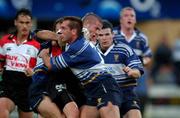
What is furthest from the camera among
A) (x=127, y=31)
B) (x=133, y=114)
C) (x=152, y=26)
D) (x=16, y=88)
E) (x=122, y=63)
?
(x=152, y=26)

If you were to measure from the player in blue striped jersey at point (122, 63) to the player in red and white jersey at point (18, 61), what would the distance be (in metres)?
1.19

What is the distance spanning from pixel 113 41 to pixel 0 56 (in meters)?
1.75

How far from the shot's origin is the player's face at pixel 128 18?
13.9 m

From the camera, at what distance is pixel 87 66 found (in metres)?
11.4

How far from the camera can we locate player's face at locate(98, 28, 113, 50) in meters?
12.1

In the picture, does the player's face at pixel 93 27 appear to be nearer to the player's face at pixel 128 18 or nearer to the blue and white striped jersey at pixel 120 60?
the blue and white striped jersey at pixel 120 60

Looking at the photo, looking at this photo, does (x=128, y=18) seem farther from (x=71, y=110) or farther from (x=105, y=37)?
(x=71, y=110)

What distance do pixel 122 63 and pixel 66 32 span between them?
1.20 metres

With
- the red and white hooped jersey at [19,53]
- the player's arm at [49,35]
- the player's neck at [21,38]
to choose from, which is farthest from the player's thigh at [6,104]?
the player's arm at [49,35]

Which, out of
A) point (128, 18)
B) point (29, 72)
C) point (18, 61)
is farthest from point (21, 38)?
point (128, 18)

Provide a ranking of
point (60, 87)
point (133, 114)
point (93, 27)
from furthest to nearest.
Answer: point (133, 114) < point (93, 27) < point (60, 87)

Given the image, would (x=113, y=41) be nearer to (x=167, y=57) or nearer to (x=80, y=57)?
(x=80, y=57)

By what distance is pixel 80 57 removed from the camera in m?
11.3

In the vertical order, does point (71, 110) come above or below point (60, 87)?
below
